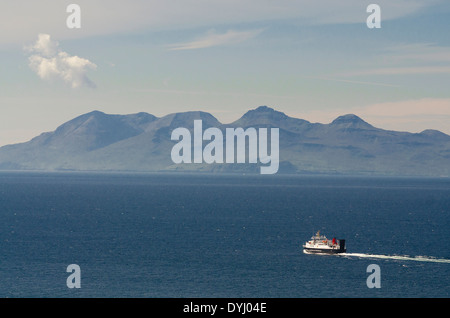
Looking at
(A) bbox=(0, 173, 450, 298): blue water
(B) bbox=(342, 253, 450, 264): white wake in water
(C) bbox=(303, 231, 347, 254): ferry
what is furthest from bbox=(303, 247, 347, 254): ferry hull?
(B) bbox=(342, 253, 450, 264): white wake in water

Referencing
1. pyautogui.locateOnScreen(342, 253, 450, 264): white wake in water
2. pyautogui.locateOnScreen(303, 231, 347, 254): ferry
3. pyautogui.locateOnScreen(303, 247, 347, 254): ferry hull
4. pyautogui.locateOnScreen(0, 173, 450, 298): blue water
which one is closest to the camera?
pyautogui.locateOnScreen(0, 173, 450, 298): blue water

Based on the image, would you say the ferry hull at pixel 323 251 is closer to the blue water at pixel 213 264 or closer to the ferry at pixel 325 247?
the ferry at pixel 325 247

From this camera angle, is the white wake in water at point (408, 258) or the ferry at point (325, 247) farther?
the ferry at point (325, 247)

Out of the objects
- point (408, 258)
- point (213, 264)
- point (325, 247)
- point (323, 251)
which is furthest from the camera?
point (325, 247)

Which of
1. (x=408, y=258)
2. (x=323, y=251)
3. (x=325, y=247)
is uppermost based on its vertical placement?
(x=325, y=247)

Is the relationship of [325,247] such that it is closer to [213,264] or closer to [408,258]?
[408,258]

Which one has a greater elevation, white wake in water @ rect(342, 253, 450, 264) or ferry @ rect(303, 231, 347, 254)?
ferry @ rect(303, 231, 347, 254)

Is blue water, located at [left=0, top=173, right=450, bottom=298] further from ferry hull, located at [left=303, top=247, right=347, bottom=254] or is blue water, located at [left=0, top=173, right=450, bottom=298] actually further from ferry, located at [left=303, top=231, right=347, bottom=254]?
ferry hull, located at [left=303, top=247, right=347, bottom=254]

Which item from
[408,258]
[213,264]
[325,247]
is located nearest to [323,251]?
[325,247]

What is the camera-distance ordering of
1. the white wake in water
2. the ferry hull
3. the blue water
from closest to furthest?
the blue water
the white wake in water
the ferry hull

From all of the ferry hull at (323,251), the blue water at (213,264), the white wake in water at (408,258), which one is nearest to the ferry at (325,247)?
the ferry hull at (323,251)
